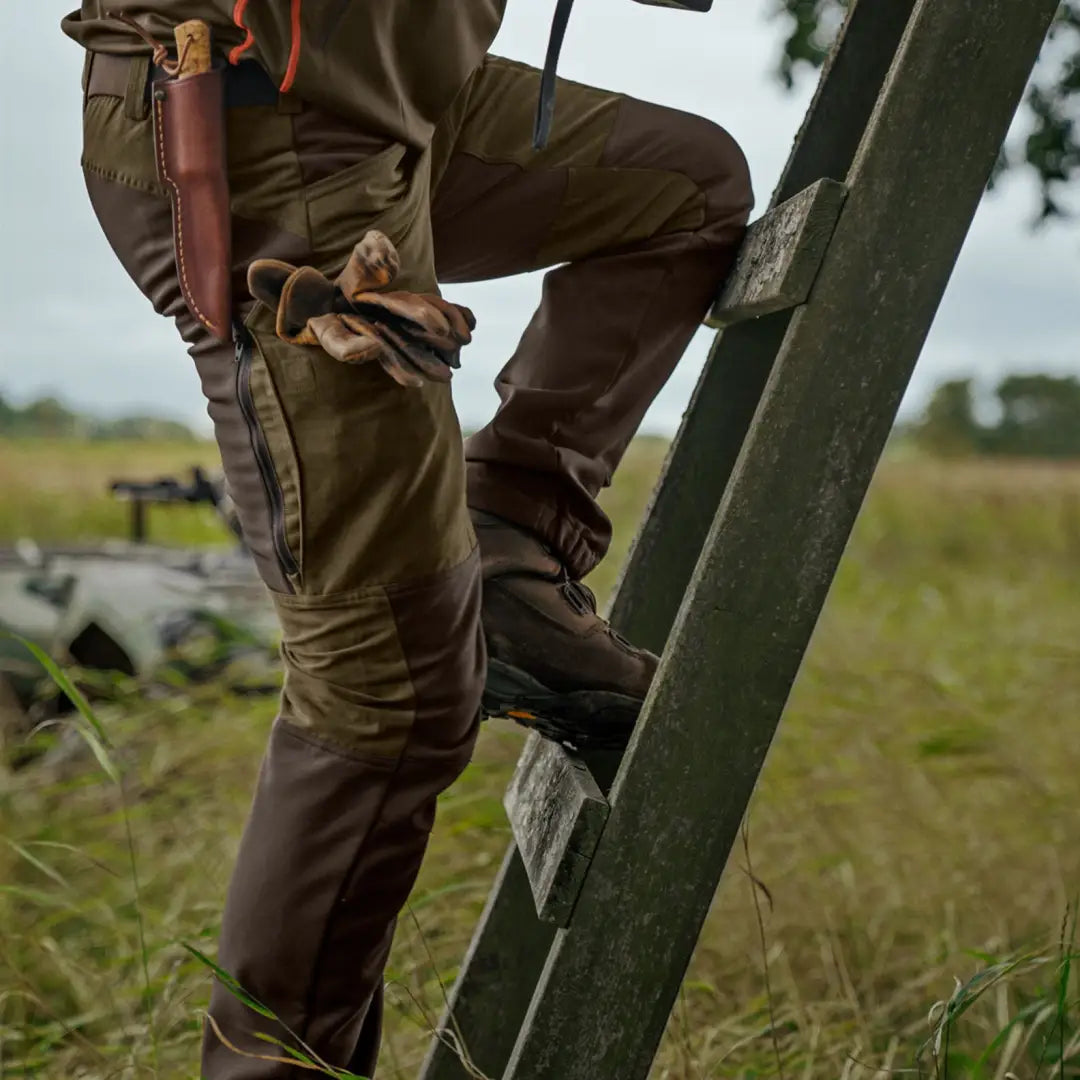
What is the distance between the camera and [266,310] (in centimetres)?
111

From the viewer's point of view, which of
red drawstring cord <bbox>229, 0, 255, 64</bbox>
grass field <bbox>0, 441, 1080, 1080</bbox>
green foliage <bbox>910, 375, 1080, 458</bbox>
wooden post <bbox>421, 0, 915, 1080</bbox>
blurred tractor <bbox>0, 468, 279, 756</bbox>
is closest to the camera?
red drawstring cord <bbox>229, 0, 255, 64</bbox>

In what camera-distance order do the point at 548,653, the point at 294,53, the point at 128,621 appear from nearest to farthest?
the point at 294,53
the point at 548,653
the point at 128,621

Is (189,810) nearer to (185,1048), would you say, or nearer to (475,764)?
(475,764)

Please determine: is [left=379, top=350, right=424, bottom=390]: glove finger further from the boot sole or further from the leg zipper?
the boot sole

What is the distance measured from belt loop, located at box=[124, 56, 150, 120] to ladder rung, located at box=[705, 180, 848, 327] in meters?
0.53

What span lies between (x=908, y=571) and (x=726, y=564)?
7042 mm

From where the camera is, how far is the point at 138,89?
1.12 metres

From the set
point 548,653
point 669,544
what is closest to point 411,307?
point 548,653

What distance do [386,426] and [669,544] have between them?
52cm

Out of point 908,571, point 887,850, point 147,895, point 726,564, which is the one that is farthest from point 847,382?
point 908,571

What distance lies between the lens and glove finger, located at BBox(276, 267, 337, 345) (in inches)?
42.2

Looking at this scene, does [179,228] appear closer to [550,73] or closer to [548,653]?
[550,73]

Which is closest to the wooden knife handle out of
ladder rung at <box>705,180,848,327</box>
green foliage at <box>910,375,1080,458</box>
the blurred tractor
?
ladder rung at <box>705,180,848,327</box>

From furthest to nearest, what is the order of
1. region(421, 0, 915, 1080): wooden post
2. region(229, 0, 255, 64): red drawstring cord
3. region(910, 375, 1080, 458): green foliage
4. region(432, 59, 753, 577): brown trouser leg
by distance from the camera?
region(910, 375, 1080, 458): green foliage
region(421, 0, 915, 1080): wooden post
region(432, 59, 753, 577): brown trouser leg
region(229, 0, 255, 64): red drawstring cord
